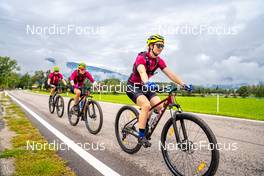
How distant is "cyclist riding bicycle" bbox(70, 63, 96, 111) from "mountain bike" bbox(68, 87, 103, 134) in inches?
7.0

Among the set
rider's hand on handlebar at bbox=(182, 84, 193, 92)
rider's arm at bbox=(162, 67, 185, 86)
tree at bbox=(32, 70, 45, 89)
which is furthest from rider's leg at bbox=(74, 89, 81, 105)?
tree at bbox=(32, 70, 45, 89)

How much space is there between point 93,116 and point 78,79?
6.00 feet

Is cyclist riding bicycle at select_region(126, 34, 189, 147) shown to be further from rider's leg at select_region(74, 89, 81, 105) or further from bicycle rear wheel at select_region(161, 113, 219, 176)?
rider's leg at select_region(74, 89, 81, 105)

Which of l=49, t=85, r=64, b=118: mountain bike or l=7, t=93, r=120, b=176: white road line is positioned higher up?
l=49, t=85, r=64, b=118: mountain bike

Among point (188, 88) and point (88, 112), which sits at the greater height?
point (188, 88)

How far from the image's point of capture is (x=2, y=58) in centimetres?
10425

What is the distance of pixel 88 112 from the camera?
7.44 meters

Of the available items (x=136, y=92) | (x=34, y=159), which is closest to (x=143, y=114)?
(x=136, y=92)

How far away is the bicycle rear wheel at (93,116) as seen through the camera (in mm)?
6850

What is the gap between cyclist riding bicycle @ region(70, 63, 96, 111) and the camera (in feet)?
26.8

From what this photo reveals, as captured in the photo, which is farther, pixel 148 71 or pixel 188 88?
pixel 148 71

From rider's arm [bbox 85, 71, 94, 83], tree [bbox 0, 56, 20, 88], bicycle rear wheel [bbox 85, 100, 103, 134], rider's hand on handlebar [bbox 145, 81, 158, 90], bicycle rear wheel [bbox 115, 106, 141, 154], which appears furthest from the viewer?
tree [bbox 0, 56, 20, 88]

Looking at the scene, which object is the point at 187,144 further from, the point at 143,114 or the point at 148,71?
the point at 148,71

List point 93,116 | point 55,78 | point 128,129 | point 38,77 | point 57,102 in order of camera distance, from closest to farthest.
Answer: point 128,129, point 93,116, point 57,102, point 55,78, point 38,77
